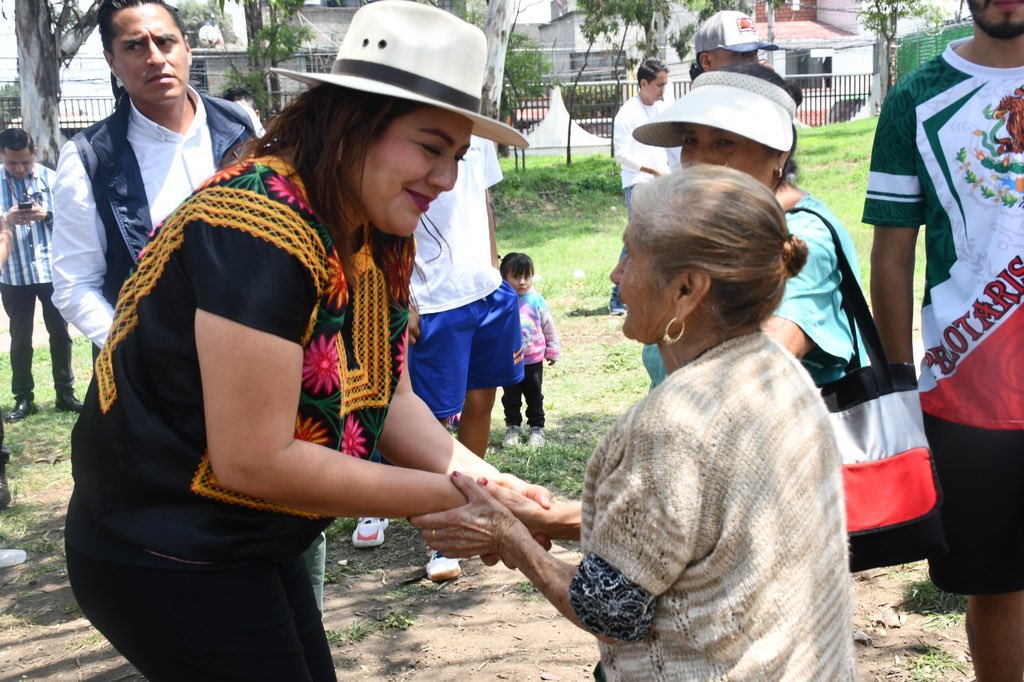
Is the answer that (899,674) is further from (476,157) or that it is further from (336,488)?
(476,157)

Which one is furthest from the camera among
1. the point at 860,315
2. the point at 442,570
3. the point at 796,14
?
the point at 796,14

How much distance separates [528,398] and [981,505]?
3737 mm

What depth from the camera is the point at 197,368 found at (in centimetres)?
195

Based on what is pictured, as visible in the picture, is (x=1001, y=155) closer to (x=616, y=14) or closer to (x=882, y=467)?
(x=882, y=467)

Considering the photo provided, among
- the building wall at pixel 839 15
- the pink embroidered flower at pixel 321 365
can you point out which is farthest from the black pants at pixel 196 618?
the building wall at pixel 839 15

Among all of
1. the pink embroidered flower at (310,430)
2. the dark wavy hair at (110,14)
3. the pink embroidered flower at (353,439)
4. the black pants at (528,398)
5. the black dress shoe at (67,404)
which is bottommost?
the black dress shoe at (67,404)

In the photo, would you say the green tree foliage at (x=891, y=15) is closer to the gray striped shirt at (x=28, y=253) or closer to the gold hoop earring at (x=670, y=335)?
the gray striped shirt at (x=28, y=253)

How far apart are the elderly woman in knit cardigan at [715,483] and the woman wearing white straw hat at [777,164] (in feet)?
1.87

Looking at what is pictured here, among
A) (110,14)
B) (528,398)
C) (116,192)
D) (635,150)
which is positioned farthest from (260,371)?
(635,150)

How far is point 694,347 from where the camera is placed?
1979 millimetres

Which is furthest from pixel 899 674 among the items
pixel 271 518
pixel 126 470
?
pixel 126 470

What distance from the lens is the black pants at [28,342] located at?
8359 mm

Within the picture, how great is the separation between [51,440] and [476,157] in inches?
171

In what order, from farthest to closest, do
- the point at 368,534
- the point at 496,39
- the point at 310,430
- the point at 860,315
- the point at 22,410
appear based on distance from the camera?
the point at 496,39, the point at 22,410, the point at 368,534, the point at 860,315, the point at 310,430
